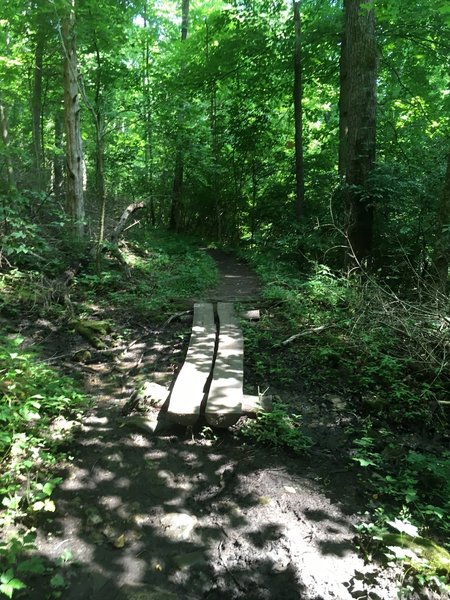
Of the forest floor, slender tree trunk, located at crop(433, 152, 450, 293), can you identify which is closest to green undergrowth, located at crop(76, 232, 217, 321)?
the forest floor

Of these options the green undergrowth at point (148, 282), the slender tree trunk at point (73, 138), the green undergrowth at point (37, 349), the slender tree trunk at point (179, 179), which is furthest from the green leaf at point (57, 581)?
the slender tree trunk at point (179, 179)

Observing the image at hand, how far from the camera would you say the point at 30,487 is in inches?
120

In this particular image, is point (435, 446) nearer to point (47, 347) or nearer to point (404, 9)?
point (47, 347)

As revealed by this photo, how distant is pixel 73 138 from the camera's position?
30.6ft

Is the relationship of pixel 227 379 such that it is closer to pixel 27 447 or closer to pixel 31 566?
pixel 27 447

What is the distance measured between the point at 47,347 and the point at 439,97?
13023mm

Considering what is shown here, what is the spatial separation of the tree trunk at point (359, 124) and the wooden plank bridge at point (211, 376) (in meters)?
4.44

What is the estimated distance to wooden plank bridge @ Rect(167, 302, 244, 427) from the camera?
3.85 m

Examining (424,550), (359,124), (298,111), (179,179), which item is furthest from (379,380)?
(179,179)

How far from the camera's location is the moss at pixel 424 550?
247 centimetres

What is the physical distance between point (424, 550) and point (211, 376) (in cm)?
270

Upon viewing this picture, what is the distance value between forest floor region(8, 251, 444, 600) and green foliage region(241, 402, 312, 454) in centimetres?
9

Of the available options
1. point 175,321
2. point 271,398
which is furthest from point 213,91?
point 271,398

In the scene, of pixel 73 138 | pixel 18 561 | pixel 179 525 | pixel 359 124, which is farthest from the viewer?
pixel 359 124
